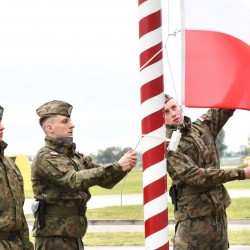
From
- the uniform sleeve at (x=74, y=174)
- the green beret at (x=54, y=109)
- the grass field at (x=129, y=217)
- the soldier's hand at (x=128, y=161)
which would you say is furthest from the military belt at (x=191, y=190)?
the grass field at (x=129, y=217)

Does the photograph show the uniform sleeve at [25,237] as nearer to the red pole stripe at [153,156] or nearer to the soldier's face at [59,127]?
the soldier's face at [59,127]

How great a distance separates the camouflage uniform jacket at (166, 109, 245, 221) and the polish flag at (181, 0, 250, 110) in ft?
4.10

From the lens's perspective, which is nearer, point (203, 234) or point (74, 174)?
point (74, 174)

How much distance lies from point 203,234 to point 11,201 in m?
1.82

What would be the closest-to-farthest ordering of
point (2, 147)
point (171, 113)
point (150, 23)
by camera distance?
point (150, 23)
point (2, 147)
point (171, 113)

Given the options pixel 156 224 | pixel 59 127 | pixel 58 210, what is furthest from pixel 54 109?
pixel 156 224

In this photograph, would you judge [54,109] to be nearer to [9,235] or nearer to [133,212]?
[9,235]

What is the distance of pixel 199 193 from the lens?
Result: 6.86 m

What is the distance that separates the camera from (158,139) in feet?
15.9

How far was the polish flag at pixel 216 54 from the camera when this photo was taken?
5.27m

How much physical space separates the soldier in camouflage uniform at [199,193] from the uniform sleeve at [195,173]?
61mm

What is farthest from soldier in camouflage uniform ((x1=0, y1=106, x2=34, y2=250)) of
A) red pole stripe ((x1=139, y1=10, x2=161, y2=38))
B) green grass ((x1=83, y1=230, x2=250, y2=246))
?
green grass ((x1=83, y1=230, x2=250, y2=246))

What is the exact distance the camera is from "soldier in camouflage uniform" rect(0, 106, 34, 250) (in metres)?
5.96

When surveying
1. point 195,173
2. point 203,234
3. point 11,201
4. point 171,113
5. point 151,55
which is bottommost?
point 203,234
